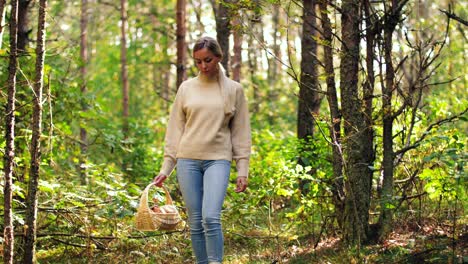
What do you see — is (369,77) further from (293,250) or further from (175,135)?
(293,250)

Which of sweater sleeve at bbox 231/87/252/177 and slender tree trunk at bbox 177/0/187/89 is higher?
slender tree trunk at bbox 177/0/187/89

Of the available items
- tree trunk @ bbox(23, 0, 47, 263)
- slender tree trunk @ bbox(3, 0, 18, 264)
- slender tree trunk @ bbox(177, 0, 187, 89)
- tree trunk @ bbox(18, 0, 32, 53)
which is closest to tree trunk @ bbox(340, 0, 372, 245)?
tree trunk @ bbox(23, 0, 47, 263)

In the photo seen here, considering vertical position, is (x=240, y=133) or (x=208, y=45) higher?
(x=208, y=45)

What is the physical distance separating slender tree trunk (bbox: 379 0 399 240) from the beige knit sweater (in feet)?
4.60

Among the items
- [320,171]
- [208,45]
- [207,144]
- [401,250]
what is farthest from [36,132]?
[401,250]

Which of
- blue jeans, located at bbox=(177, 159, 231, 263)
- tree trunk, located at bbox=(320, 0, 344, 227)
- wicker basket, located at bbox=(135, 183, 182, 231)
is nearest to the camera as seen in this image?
blue jeans, located at bbox=(177, 159, 231, 263)

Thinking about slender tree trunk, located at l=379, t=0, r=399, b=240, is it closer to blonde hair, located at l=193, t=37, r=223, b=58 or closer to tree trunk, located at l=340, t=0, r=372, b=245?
tree trunk, located at l=340, t=0, r=372, b=245

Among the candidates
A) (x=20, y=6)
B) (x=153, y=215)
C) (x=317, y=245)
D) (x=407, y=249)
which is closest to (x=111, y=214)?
(x=153, y=215)

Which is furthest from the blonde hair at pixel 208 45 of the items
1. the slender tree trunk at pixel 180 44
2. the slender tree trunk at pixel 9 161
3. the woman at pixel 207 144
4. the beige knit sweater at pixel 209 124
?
the slender tree trunk at pixel 180 44

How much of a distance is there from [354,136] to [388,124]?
33 cm

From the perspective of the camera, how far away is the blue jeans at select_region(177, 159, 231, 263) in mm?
4969

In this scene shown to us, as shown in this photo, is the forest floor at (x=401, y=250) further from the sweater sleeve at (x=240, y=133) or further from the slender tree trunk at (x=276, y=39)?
the slender tree trunk at (x=276, y=39)

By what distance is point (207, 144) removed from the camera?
510 cm

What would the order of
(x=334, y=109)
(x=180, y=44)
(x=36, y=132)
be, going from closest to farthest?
(x=36, y=132), (x=334, y=109), (x=180, y=44)
